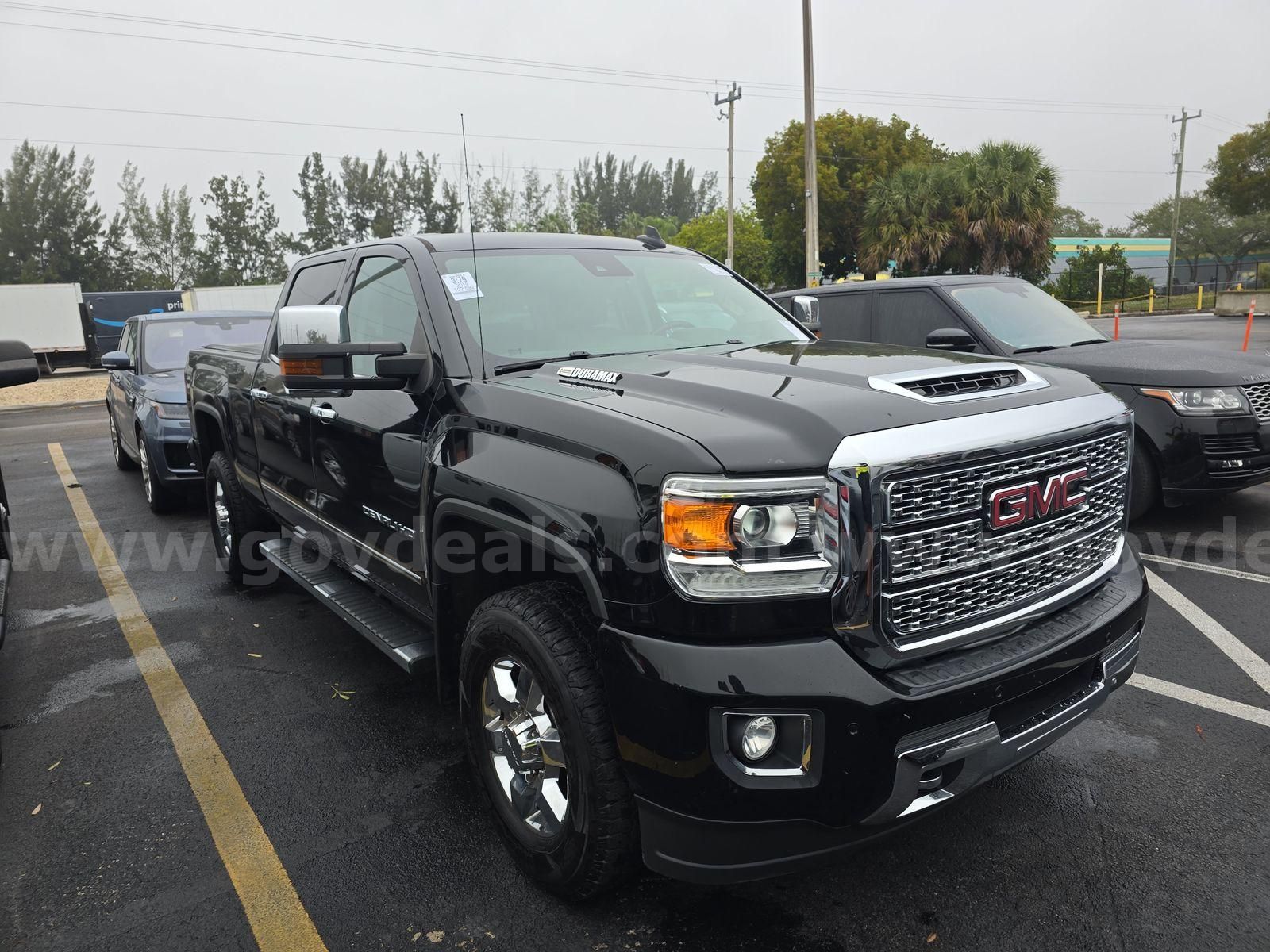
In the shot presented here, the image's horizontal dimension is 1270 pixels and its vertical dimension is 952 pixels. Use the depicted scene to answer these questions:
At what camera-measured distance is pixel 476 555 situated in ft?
9.50

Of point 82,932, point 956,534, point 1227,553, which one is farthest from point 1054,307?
point 82,932

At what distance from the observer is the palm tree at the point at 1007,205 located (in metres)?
29.1

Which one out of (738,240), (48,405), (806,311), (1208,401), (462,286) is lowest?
(48,405)

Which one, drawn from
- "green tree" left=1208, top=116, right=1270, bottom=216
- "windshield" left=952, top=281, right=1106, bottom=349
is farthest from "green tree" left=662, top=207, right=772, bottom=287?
"windshield" left=952, top=281, right=1106, bottom=349

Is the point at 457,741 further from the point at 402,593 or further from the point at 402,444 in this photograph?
the point at 402,444

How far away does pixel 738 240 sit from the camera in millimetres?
64250

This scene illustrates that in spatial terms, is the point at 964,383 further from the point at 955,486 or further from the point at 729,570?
the point at 729,570

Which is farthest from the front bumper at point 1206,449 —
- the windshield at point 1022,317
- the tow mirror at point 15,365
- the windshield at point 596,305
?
the tow mirror at point 15,365

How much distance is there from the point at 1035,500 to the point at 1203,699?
2049 mm

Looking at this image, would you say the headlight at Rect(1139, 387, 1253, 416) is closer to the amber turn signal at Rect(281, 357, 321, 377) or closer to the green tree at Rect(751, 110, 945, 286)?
the amber turn signal at Rect(281, 357, 321, 377)

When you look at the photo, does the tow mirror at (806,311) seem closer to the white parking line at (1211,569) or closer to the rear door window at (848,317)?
the white parking line at (1211,569)

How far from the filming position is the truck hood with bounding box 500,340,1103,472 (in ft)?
7.21

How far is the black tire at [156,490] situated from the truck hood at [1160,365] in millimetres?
7098

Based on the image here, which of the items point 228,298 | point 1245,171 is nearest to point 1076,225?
point 1245,171
